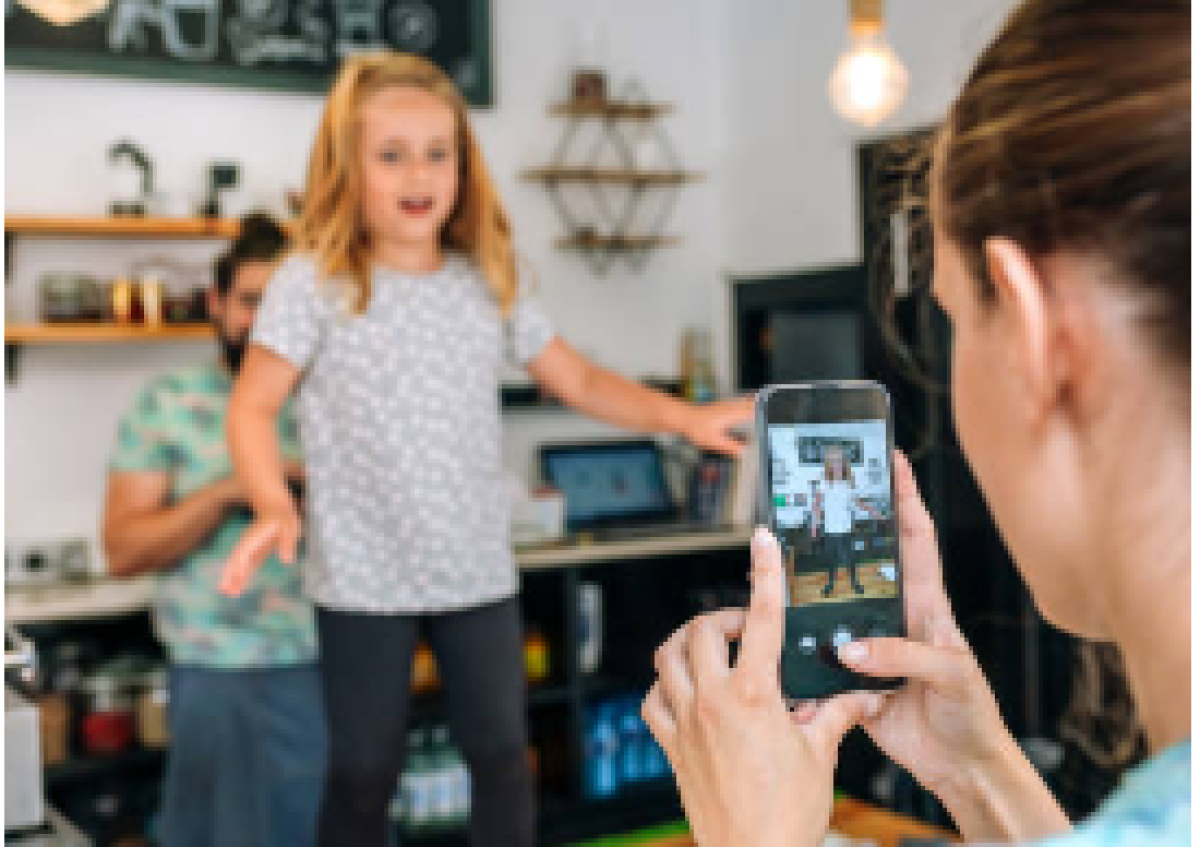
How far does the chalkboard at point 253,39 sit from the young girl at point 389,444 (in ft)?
4.59

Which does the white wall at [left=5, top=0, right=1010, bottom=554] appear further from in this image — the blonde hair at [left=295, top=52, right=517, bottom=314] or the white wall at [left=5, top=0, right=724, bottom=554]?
the blonde hair at [left=295, top=52, right=517, bottom=314]

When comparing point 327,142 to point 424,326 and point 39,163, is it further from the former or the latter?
point 39,163

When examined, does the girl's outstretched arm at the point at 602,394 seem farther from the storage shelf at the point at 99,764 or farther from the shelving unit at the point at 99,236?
the storage shelf at the point at 99,764

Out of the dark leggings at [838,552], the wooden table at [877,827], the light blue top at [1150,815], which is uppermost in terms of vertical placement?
the dark leggings at [838,552]

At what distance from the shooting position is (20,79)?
10.2 ft

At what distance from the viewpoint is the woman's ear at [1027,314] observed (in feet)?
1.74

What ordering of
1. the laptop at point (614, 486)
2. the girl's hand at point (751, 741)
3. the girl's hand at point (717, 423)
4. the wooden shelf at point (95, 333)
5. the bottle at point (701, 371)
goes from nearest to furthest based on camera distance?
1. the girl's hand at point (751, 741)
2. the girl's hand at point (717, 423)
3. the wooden shelf at point (95, 333)
4. the laptop at point (614, 486)
5. the bottle at point (701, 371)

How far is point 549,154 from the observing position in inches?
151

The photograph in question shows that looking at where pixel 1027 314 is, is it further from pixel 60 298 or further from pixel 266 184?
pixel 266 184

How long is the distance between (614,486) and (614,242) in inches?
26.8

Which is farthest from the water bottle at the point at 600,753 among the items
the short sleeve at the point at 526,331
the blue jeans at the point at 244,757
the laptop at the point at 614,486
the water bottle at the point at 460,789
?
A: the short sleeve at the point at 526,331

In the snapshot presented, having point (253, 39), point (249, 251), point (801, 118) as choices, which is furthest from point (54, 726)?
point (801, 118)

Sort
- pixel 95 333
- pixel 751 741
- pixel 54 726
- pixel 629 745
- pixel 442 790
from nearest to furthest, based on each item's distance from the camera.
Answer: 1. pixel 751 741
2. pixel 54 726
3. pixel 95 333
4. pixel 442 790
5. pixel 629 745

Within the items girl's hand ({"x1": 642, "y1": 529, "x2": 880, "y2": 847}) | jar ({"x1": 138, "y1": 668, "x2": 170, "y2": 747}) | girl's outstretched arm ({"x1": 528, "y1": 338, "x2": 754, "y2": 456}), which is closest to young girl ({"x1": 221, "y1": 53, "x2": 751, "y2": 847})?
girl's outstretched arm ({"x1": 528, "y1": 338, "x2": 754, "y2": 456})
